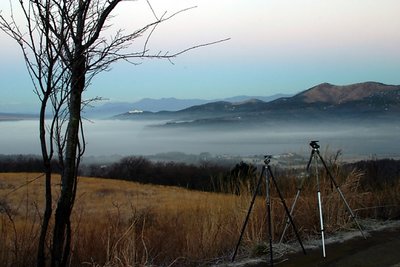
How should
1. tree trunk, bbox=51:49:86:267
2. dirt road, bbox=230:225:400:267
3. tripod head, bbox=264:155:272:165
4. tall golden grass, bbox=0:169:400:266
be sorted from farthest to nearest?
tall golden grass, bbox=0:169:400:266 → tripod head, bbox=264:155:272:165 → dirt road, bbox=230:225:400:267 → tree trunk, bbox=51:49:86:267

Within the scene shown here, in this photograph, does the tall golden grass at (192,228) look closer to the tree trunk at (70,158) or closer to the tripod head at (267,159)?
the tree trunk at (70,158)

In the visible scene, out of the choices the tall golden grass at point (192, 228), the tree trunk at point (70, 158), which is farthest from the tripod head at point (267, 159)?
the tree trunk at point (70, 158)

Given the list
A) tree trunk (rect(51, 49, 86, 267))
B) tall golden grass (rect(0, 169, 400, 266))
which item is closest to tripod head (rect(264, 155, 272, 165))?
tall golden grass (rect(0, 169, 400, 266))

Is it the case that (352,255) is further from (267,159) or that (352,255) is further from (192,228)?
(192,228)

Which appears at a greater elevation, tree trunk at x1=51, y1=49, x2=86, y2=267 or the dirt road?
tree trunk at x1=51, y1=49, x2=86, y2=267

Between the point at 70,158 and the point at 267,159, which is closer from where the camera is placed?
the point at 70,158

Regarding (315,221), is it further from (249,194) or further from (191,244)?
(191,244)

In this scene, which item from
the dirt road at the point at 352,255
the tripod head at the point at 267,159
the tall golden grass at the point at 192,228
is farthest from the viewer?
the tall golden grass at the point at 192,228

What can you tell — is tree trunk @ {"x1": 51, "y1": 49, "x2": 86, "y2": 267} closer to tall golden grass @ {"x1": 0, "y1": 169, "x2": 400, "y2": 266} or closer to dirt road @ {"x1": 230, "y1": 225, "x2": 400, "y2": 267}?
tall golden grass @ {"x1": 0, "y1": 169, "x2": 400, "y2": 266}

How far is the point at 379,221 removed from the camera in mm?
8883

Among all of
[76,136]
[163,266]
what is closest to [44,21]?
[76,136]

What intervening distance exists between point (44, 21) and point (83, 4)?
1.25 feet

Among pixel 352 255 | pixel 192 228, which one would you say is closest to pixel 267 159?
pixel 352 255

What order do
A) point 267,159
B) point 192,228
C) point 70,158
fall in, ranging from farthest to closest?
point 192,228, point 267,159, point 70,158
